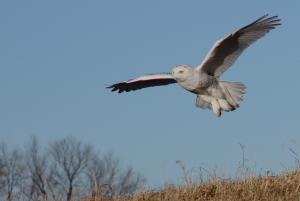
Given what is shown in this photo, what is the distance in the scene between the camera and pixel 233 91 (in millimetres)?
10203

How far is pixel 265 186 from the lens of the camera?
282 inches

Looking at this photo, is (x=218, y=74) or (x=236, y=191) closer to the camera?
(x=236, y=191)

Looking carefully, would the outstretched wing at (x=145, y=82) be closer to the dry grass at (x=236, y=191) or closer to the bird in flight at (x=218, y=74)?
the bird in flight at (x=218, y=74)

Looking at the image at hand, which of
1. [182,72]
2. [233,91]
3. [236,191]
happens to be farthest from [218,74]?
[236,191]

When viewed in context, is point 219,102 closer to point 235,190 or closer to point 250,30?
point 250,30

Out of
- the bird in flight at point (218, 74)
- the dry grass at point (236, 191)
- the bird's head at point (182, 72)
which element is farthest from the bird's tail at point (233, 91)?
the dry grass at point (236, 191)

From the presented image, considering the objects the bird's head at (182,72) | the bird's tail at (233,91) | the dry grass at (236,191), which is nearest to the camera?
the dry grass at (236,191)

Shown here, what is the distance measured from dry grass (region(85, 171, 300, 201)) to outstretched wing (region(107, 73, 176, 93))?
2.65m

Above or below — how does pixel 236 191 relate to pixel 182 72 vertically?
below

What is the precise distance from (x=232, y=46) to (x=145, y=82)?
51.2 inches

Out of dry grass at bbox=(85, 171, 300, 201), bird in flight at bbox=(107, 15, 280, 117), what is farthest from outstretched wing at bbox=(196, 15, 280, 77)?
dry grass at bbox=(85, 171, 300, 201)

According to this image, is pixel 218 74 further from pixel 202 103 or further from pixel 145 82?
pixel 145 82

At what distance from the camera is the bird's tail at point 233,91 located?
1012 cm

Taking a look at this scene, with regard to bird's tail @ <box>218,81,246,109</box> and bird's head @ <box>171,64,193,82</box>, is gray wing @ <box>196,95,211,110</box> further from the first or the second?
bird's head @ <box>171,64,193,82</box>
